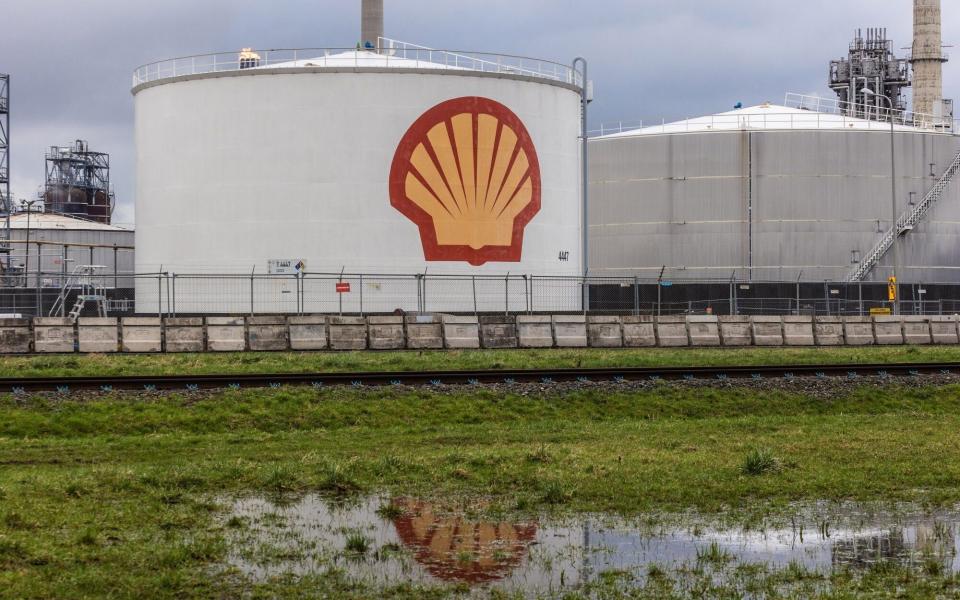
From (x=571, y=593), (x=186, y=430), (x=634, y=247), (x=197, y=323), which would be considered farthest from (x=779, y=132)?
(x=571, y=593)

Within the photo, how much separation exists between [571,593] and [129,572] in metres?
3.68

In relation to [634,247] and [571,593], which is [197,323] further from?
[634,247]

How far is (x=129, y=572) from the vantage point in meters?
10.5

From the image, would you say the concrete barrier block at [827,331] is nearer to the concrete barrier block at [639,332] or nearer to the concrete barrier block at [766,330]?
the concrete barrier block at [766,330]

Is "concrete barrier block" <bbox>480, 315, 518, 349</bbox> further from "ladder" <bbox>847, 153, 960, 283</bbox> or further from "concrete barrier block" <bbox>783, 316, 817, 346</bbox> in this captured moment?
"ladder" <bbox>847, 153, 960, 283</bbox>

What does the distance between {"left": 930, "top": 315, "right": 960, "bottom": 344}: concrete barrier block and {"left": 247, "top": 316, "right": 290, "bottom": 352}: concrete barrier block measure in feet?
72.3

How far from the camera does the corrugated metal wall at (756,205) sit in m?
67.6

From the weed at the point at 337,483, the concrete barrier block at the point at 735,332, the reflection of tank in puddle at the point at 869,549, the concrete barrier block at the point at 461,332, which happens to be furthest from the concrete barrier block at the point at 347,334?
the reflection of tank in puddle at the point at 869,549

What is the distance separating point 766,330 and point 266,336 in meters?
15.7

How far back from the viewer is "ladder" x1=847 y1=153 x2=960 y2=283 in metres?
67.6

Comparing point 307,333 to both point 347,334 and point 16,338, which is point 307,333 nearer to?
point 347,334

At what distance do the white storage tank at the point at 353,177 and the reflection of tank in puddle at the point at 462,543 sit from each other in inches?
1365

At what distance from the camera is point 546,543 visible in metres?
11.8

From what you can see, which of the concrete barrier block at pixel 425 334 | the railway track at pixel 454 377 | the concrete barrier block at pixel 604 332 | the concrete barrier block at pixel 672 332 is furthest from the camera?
the concrete barrier block at pixel 672 332
